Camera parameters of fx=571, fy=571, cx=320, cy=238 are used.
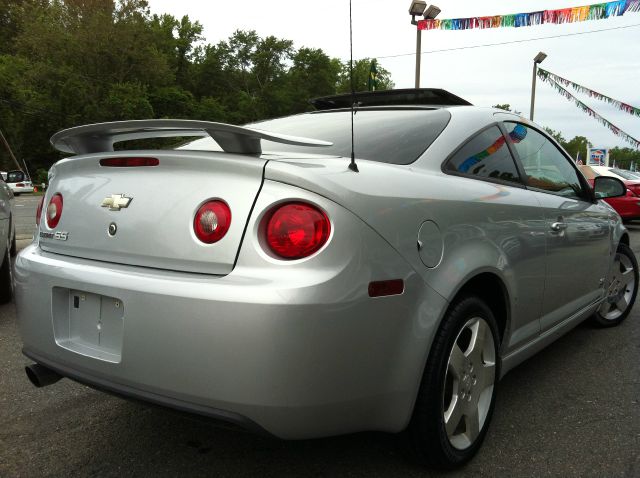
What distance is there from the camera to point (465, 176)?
245cm

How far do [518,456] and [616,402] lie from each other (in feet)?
2.92

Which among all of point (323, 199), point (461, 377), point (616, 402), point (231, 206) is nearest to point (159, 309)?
point (231, 206)

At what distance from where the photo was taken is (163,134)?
2.32 metres

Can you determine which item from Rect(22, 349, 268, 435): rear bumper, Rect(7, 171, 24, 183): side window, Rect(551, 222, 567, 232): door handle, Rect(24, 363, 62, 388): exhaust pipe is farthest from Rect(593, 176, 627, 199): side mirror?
Rect(7, 171, 24, 183): side window

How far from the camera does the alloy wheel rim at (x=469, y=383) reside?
216 centimetres

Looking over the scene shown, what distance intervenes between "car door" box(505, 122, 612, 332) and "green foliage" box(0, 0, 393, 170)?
121 feet

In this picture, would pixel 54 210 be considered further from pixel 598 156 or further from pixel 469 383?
pixel 598 156

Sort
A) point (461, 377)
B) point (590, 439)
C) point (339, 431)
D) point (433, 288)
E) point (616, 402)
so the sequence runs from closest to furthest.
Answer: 1. point (339, 431)
2. point (433, 288)
3. point (461, 377)
4. point (590, 439)
5. point (616, 402)

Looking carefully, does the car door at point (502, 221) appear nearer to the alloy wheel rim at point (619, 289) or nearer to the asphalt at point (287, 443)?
the asphalt at point (287, 443)

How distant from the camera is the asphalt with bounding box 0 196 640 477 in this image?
219cm

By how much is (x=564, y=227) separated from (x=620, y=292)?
1643mm

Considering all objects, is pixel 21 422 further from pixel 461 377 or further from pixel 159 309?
pixel 461 377

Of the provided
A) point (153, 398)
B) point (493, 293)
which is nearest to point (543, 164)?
point (493, 293)

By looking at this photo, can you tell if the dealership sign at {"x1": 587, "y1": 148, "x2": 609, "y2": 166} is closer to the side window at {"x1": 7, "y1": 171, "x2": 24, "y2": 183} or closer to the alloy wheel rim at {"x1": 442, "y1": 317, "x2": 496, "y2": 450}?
the side window at {"x1": 7, "y1": 171, "x2": 24, "y2": 183}
